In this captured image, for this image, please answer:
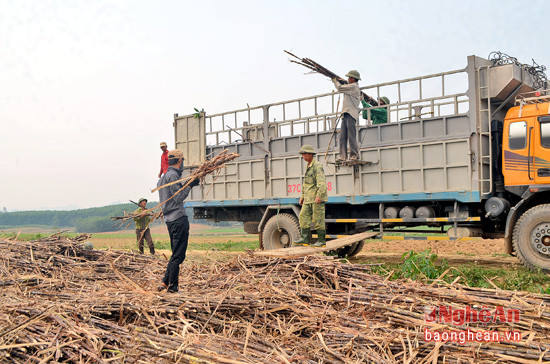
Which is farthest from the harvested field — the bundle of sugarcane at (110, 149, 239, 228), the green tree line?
the green tree line

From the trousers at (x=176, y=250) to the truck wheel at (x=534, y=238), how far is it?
20.1 feet

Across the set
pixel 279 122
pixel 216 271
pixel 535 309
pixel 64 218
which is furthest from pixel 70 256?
pixel 64 218

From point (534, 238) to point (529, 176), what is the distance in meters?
1.14

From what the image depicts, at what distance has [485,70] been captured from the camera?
997 centimetres

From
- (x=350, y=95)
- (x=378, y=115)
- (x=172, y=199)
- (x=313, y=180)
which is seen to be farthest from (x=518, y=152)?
(x=172, y=199)

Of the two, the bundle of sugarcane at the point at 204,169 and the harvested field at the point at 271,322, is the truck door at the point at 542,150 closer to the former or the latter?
the harvested field at the point at 271,322

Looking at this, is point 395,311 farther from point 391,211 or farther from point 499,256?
point 499,256

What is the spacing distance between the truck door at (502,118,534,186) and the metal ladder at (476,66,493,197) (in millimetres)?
285

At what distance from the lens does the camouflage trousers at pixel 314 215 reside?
9875 mm

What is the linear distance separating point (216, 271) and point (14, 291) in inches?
115

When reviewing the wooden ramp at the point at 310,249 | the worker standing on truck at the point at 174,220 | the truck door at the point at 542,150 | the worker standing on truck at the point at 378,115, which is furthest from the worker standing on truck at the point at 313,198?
the truck door at the point at 542,150

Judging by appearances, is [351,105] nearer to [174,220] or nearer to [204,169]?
[204,169]

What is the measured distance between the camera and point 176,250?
698 cm

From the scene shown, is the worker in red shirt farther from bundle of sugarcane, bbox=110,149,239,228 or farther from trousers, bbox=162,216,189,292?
trousers, bbox=162,216,189,292
